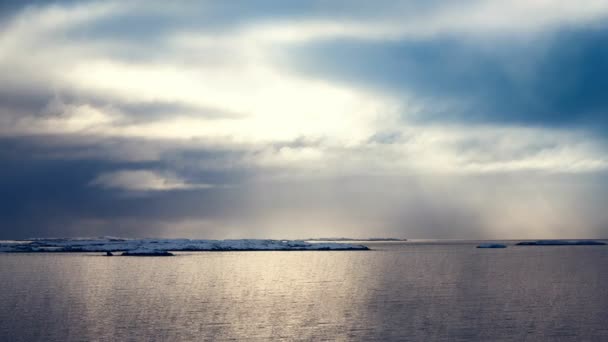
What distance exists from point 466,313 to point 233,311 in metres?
16.0

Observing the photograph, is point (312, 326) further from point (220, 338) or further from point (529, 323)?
point (529, 323)

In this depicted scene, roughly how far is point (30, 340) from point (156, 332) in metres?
6.57

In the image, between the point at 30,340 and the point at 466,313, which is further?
the point at 466,313

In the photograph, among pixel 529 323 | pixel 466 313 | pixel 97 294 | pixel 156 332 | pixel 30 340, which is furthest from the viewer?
pixel 97 294

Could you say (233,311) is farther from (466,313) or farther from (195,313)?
(466,313)

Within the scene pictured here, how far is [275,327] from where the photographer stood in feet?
126

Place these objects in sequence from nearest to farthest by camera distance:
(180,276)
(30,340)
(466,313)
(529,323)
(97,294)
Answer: (30,340) → (529,323) → (466,313) → (97,294) → (180,276)

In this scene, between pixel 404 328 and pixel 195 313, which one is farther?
pixel 195 313

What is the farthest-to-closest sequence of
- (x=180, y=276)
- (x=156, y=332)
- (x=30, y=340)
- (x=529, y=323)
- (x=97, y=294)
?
(x=180, y=276)
(x=97, y=294)
(x=529, y=323)
(x=156, y=332)
(x=30, y=340)

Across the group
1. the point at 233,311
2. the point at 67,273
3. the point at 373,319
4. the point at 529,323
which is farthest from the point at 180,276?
the point at 529,323

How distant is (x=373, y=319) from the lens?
41531mm

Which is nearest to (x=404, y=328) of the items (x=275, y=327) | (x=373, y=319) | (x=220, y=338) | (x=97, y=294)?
(x=373, y=319)

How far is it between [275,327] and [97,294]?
25.6 m

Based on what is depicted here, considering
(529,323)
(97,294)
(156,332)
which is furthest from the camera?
(97,294)
